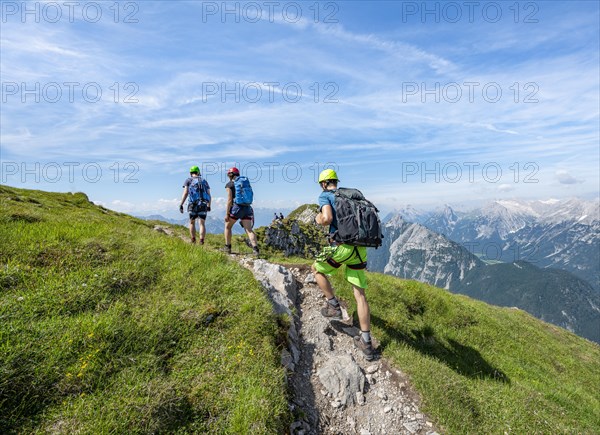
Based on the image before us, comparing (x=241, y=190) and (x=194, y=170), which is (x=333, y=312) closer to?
(x=241, y=190)

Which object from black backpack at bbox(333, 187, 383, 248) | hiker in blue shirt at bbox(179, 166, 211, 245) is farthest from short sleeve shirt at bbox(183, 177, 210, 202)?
black backpack at bbox(333, 187, 383, 248)

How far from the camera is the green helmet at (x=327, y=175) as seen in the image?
342 inches

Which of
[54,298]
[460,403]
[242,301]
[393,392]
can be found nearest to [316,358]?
[393,392]

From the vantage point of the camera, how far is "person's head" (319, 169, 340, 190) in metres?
8.70

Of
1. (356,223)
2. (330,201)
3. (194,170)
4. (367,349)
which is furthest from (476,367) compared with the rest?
(194,170)

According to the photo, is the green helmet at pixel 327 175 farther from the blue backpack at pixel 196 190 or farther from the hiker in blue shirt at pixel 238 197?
the blue backpack at pixel 196 190


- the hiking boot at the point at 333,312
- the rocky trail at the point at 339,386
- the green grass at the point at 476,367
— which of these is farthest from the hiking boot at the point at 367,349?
the hiking boot at the point at 333,312

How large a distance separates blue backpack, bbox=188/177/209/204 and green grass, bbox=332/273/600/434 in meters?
7.90

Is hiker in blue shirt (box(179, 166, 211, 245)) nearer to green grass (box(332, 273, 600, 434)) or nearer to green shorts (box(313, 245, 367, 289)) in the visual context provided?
green grass (box(332, 273, 600, 434))

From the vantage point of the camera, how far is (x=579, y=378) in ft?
47.8

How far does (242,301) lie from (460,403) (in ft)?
19.8

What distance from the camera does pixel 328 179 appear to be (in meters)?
8.68

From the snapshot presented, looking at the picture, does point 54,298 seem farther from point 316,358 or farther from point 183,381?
point 316,358

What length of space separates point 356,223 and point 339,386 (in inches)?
158
